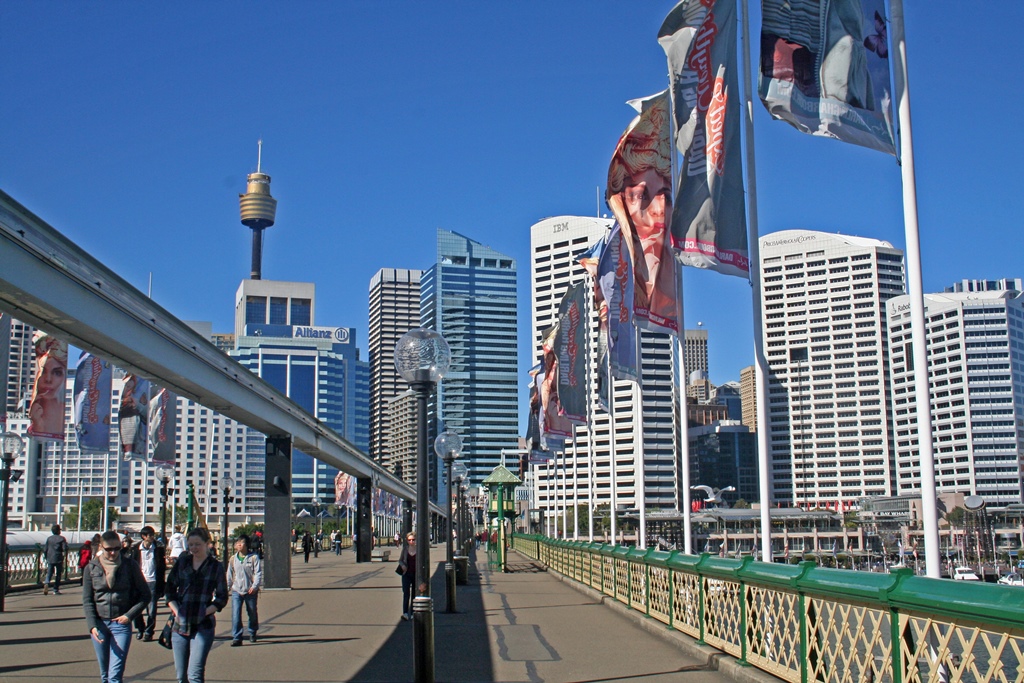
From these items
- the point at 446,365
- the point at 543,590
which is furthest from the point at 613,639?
the point at 543,590

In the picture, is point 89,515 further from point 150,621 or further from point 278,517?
point 150,621

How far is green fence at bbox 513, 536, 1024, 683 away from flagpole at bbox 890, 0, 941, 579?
130 centimetres

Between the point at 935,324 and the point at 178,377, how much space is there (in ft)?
383

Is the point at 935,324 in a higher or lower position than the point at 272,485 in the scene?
higher

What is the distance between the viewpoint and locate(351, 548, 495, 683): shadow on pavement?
1288 centimetres

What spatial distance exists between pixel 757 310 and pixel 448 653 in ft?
22.6

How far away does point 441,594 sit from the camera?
27875 millimetres

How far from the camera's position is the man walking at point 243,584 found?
16.1 m

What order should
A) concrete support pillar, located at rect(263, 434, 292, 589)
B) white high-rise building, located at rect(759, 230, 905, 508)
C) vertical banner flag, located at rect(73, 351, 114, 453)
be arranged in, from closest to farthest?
concrete support pillar, located at rect(263, 434, 292, 589) → vertical banner flag, located at rect(73, 351, 114, 453) → white high-rise building, located at rect(759, 230, 905, 508)

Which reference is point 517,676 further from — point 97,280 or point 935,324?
point 935,324

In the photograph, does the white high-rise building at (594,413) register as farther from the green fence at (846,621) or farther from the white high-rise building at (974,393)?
the white high-rise building at (974,393)

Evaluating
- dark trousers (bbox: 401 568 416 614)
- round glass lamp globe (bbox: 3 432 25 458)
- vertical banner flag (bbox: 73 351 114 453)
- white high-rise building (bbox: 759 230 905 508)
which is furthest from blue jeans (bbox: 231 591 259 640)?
white high-rise building (bbox: 759 230 905 508)

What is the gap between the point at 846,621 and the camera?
8578mm

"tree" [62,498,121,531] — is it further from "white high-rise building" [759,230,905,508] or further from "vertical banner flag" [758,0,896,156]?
"vertical banner flag" [758,0,896,156]
